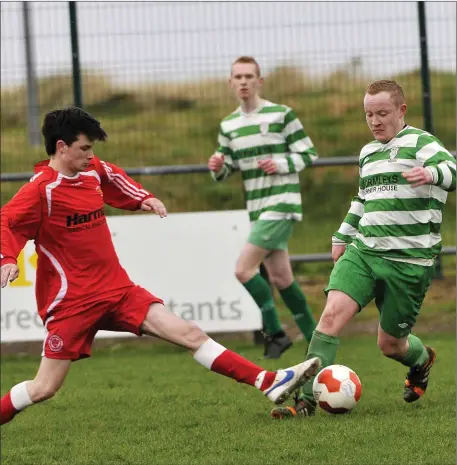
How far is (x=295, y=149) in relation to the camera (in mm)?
8469

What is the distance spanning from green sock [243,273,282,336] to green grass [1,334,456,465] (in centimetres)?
28

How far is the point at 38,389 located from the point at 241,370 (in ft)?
3.19

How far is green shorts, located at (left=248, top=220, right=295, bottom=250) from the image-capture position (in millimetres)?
8453

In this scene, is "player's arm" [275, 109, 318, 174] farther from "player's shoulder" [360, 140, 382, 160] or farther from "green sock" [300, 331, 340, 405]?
"green sock" [300, 331, 340, 405]

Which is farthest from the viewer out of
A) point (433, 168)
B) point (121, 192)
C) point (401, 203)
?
point (121, 192)

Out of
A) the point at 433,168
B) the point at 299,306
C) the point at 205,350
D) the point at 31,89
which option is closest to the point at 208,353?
the point at 205,350

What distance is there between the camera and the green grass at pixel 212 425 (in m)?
5.28

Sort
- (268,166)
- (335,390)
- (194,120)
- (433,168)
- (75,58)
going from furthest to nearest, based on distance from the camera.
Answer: (194,120) → (75,58) → (268,166) → (335,390) → (433,168)

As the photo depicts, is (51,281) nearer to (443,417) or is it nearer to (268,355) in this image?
(443,417)

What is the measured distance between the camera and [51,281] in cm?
565

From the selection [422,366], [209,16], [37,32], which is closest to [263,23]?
[209,16]

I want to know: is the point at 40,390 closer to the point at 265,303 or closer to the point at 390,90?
the point at 390,90

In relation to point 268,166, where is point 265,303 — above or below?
below

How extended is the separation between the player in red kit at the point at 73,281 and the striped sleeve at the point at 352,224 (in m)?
0.93
